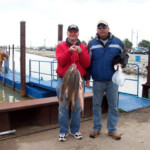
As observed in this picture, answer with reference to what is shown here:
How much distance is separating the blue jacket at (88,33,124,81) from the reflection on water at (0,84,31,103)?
29.6ft

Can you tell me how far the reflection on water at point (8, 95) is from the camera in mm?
12052

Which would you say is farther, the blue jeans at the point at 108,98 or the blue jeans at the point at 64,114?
the blue jeans at the point at 108,98

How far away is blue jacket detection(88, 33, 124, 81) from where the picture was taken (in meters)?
3.55

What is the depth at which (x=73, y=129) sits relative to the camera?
12.2 feet

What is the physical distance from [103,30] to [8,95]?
10.9m

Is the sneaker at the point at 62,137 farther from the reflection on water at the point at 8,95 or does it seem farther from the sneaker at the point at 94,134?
the reflection on water at the point at 8,95

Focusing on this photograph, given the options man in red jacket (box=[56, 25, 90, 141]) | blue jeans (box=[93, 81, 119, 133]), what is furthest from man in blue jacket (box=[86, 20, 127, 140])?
man in red jacket (box=[56, 25, 90, 141])

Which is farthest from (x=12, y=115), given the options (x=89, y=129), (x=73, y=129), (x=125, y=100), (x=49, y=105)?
(x=125, y=100)

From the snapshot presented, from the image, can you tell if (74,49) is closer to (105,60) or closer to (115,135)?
(105,60)

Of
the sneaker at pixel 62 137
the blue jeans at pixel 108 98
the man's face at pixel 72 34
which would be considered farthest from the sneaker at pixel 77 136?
the man's face at pixel 72 34

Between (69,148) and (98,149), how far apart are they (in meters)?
0.48

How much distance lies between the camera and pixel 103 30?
350 centimetres

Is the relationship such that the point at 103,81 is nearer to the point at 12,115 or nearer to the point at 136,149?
the point at 136,149

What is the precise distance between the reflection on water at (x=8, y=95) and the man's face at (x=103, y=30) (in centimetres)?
920
